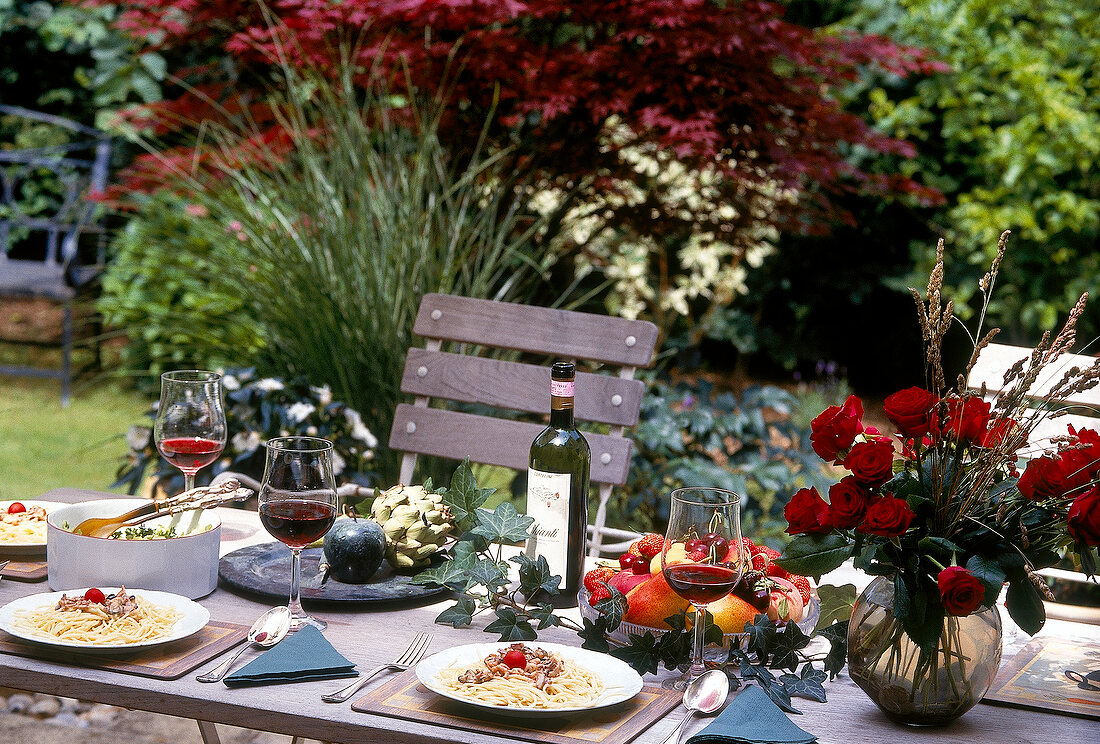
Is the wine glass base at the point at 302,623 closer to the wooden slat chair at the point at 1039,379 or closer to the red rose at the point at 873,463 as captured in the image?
the red rose at the point at 873,463

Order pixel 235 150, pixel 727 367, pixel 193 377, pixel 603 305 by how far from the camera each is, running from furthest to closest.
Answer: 1. pixel 727 367
2. pixel 603 305
3. pixel 235 150
4. pixel 193 377

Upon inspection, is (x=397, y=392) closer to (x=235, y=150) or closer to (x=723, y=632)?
(x=235, y=150)

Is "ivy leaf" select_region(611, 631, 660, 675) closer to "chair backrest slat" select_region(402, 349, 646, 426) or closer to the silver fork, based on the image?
→ the silver fork

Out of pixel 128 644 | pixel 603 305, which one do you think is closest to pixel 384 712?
pixel 128 644

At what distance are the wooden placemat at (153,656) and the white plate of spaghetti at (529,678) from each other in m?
0.23

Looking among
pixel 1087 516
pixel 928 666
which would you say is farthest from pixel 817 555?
pixel 1087 516

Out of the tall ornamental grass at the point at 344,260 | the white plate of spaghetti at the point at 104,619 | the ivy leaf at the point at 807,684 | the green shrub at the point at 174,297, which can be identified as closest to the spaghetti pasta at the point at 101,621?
the white plate of spaghetti at the point at 104,619

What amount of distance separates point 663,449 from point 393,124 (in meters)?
1.29

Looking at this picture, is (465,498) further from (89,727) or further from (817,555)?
(89,727)

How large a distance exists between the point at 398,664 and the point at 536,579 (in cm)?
19

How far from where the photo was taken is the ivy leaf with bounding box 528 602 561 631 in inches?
48.4

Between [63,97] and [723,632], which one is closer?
[723,632]

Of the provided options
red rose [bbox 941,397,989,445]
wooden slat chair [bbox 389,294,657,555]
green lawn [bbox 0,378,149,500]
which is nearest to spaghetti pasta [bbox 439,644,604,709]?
red rose [bbox 941,397,989,445]

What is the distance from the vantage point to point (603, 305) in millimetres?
4645
